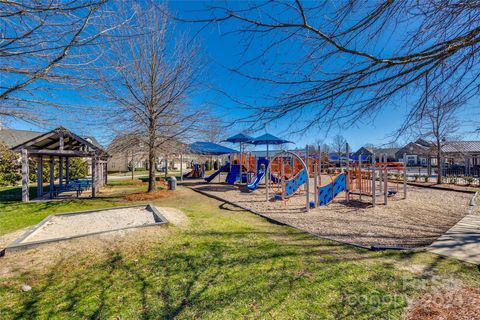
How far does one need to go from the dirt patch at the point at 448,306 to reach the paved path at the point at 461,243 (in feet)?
4.08

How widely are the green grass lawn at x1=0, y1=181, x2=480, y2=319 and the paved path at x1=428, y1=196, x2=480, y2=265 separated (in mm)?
369

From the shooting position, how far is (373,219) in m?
6.25

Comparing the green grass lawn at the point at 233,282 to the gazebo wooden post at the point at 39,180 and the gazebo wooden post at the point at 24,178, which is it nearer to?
the gazebo wooden post at the point at 24,178

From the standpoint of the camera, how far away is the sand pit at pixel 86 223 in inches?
182

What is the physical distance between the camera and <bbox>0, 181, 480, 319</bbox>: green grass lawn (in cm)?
242

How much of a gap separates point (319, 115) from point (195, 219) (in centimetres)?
499

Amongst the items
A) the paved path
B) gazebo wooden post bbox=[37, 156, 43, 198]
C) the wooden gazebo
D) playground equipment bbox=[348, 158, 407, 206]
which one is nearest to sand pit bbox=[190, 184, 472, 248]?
the paved path

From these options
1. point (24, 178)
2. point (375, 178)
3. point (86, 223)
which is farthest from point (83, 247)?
point (375, 178)

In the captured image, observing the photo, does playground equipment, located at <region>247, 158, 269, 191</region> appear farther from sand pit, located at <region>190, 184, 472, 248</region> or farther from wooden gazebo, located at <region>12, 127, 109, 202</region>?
wooden gazebo, located at <region>12, 127, 109, 202</region>

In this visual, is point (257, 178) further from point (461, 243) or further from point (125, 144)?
point (461, 243)

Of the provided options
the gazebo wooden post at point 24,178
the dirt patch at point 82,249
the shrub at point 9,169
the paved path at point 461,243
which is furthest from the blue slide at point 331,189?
the shrub at point 9,169

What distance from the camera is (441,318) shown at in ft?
7.22

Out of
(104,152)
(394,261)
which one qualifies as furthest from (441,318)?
(104,152)

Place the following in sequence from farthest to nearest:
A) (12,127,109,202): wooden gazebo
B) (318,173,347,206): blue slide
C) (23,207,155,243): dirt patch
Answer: (12,127,109,202): wooden gazebo < (318,173,347,206): blue slide < (23,207,155,243): dirt patch
